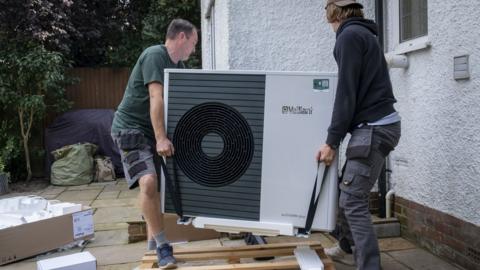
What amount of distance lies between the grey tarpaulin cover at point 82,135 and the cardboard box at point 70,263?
5.16 metres

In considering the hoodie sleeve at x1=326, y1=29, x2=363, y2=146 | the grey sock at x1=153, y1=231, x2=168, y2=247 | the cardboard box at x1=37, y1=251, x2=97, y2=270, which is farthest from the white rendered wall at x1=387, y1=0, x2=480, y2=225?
the cardboard box at x1=37, y1=251, x2=97, y2=270

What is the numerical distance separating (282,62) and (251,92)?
1639 mm

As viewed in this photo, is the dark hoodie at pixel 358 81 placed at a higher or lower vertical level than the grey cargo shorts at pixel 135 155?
higher

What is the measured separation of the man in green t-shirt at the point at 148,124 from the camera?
9.32 ft

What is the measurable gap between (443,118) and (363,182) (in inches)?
46.3

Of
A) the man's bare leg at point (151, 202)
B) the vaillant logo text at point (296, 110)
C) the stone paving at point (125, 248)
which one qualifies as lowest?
the stone paving at point (125, 248)

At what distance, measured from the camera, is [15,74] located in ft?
26.0

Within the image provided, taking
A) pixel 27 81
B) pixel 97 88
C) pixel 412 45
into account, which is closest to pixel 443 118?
pixel 412 45

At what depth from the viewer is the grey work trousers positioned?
8.18ft

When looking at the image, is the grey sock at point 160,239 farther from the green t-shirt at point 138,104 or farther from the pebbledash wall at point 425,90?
the pebbledash wall at point 425,90

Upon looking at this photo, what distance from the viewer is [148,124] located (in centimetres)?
307

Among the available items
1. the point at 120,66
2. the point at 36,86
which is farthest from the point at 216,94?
the point at 120,66

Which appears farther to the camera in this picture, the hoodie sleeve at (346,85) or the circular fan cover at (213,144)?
the circular fan cover at (213,144)

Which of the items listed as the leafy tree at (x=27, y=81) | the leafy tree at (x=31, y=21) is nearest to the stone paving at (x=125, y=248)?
A: the leafy tree at (x=27, y=81)
